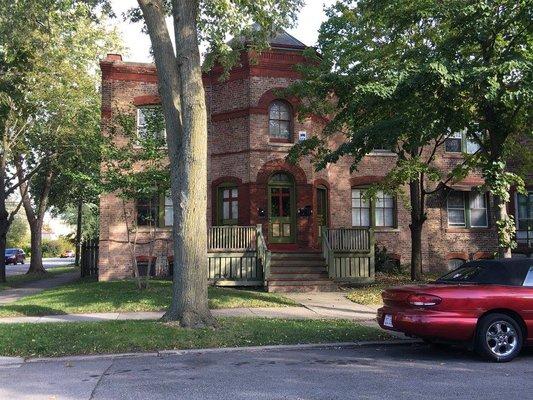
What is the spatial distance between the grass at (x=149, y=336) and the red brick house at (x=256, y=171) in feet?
29.3

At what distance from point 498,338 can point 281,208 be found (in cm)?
1266

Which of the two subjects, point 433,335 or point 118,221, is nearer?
point 433,335

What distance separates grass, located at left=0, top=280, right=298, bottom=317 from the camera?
13039 mm

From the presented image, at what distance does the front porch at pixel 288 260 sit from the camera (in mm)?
17345

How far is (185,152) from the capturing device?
998cm

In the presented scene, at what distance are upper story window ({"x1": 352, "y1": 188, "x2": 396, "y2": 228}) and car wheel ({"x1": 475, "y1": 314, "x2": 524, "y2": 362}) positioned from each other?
1448cm

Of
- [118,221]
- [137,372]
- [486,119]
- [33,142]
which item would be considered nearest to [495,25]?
[486,119]

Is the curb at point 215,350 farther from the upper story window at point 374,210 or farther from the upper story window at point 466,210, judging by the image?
the upper story window at point 466,210

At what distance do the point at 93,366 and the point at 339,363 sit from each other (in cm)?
351

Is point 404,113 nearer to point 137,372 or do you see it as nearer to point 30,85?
point 137,372

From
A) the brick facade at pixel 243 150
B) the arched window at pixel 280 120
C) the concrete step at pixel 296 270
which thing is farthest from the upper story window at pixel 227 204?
the concrete step at pixel 296 270

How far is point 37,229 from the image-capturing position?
2977 centimetres

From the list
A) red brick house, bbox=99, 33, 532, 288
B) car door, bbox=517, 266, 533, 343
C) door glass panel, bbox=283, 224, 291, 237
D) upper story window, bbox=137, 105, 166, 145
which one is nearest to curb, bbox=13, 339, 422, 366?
car door, bbox=517, 266, 533, 343

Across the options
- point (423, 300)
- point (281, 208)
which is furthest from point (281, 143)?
point (423, 300)
